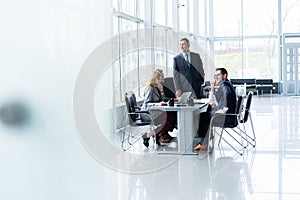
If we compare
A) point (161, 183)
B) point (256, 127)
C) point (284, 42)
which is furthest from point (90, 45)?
point (284, 42)

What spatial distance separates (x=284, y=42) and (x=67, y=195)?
1739 cm

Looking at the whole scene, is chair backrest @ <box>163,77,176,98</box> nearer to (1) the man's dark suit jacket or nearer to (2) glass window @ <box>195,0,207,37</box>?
(1) the man's dark suit jacket

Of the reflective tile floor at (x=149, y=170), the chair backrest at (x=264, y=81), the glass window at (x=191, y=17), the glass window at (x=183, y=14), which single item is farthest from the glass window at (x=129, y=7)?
the chair backrest at (x=264, y=81)

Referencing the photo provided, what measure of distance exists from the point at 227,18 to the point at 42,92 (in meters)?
18.4

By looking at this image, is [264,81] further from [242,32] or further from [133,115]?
[133,115]

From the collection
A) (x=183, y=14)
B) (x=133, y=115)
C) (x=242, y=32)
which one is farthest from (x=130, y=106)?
(x=242, y=32)

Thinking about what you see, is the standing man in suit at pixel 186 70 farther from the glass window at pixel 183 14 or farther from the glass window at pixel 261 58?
the glass window at pixel 261 58

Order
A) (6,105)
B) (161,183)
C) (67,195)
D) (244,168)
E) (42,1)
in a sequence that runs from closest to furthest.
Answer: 1. (6,105)
2. (42,1)
3. (67,195)
4. (161,183)
5. (244,168)

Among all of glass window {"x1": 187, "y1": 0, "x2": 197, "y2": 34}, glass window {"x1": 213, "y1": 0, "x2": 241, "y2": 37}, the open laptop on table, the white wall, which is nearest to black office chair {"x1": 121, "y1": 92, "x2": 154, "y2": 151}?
the open laptop on table

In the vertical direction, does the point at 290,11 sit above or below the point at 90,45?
above

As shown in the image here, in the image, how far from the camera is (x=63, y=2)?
120 cm

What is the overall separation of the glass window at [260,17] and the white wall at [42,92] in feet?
58.3

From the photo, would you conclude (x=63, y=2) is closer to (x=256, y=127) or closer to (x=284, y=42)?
(x=256, y=127)

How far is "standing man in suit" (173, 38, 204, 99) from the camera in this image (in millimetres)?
6344
